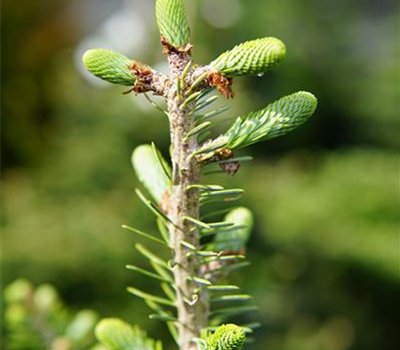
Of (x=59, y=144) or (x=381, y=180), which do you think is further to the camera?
(x=59, y=144)

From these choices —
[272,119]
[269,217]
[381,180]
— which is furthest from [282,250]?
[272,119]

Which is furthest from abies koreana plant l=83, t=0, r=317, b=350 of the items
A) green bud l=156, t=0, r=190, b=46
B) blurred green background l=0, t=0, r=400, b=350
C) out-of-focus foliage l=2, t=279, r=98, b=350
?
blurred green background l=0, t=0, r=400, b=350

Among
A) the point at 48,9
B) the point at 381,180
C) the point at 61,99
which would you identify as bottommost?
the point at 381,180

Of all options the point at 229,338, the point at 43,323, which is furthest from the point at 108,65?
the point at 43,323

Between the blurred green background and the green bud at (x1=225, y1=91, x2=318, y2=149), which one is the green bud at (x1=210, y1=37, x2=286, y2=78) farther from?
the blurred green background

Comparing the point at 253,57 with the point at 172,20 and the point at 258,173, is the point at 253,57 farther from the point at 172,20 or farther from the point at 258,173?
the point at 258,173

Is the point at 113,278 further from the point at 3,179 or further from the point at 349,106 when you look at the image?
the point at 349,106

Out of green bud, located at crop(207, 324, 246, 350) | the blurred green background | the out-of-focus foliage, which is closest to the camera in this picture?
green bud, located at crop(207, 324, 246, 350)
